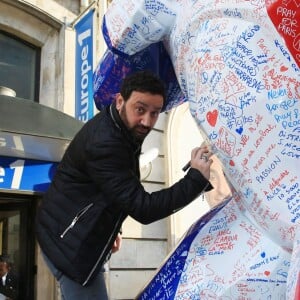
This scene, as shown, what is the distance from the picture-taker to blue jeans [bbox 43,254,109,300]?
2.01 meters

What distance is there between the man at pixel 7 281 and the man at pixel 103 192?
4.33 m

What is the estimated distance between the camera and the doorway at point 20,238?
248 inches

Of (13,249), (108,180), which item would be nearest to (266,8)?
(108,180)

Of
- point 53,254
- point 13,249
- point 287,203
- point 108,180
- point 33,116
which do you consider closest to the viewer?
point 287,203

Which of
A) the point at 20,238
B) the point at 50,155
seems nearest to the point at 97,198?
the point at 50,155

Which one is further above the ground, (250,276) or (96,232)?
(96,232)

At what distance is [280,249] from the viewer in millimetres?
1513

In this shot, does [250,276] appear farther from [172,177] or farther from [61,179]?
[172,177]

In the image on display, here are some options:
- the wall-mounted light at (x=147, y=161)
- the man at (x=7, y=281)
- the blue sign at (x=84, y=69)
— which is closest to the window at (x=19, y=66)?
the blue sign at (x=84, y=69)

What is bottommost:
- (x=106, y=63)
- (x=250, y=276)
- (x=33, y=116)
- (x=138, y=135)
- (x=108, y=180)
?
(x=250, y=276)

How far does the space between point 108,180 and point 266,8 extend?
0.80 metres

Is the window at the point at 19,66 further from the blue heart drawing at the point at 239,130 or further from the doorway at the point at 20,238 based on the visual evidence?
the blue heart drawing at the point at 239,130

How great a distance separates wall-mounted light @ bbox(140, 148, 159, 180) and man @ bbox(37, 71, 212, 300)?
14.7ft

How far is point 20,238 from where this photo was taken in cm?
645
